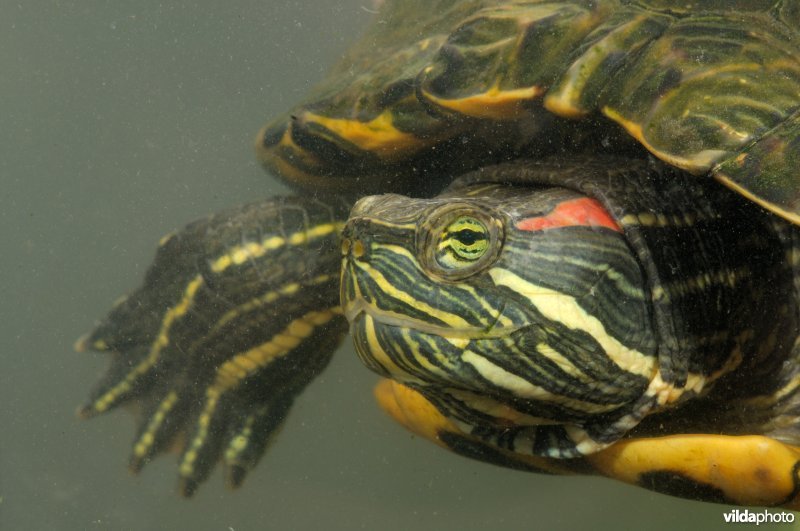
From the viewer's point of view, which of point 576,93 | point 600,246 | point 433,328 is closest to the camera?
point 433,328

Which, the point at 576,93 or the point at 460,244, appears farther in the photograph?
the point at 576,93

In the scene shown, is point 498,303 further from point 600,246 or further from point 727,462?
point 727,462

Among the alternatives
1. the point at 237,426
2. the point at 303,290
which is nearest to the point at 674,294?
the point at 303,290

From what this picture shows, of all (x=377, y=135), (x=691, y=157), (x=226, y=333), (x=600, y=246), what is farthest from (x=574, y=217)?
(x=226, y=333)

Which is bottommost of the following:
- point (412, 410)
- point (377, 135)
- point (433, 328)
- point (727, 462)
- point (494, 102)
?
point (412, 410)

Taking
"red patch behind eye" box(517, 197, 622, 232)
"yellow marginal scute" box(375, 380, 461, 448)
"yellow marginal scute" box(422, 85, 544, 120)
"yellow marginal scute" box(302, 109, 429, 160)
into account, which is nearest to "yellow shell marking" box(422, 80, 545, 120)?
"yellow marginal scute" box(422, 85, 544, 120)

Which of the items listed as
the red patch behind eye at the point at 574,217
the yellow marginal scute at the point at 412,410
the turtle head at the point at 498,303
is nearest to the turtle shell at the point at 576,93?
the red patch behind eye at the point at 574,217

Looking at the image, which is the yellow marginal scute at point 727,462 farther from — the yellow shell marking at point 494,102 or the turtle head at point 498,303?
the yellow shell marking at point 494,102
